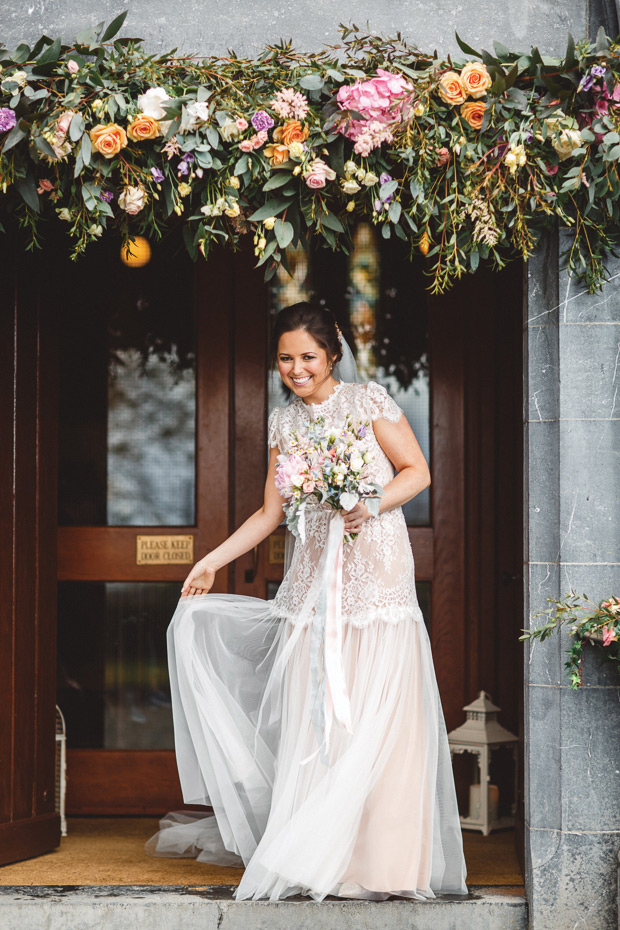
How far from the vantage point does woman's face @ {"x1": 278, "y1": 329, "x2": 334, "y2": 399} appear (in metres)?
3.50

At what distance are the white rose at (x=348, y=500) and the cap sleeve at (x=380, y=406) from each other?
1.57 feet

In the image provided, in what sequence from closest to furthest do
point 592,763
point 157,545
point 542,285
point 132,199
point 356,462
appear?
point 356,462
point 132,199
point 592,763
point 542,285
point 157,545

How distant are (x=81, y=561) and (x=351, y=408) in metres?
1.81

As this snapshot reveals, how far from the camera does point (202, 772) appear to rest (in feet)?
11.3

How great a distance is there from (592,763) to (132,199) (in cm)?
246

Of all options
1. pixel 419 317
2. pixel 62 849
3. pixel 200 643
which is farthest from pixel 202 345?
pixel 62 849

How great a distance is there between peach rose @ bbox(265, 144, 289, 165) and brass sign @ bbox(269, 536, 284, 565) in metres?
2.02

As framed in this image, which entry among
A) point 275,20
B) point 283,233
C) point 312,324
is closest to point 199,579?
point 312,324

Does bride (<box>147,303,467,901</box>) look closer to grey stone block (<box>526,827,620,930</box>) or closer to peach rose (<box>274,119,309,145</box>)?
grey stone block (<box>526,827,620,930</box>)

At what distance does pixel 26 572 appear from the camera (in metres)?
3.99

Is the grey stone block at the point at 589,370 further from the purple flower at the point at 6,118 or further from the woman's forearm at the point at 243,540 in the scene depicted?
the purple flower at the point at 6,118

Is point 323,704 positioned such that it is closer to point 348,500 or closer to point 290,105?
point 348,500

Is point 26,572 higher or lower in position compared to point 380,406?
lower

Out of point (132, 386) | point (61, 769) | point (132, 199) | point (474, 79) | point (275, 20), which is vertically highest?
point (275, 20)
